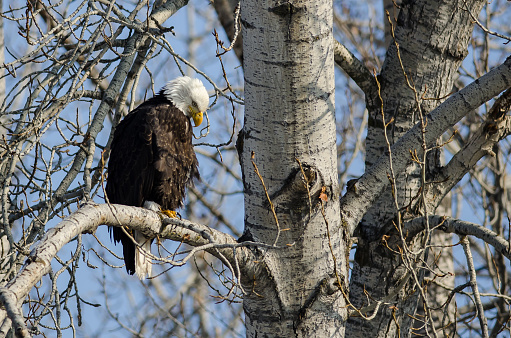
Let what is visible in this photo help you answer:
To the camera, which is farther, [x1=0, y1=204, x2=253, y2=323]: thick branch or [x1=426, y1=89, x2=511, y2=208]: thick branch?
[x1=426, y1=89, x2=511, y2=208]: thick branch

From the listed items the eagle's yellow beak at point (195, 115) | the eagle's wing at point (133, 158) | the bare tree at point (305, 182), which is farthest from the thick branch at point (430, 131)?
the eagle's yellow beak at point (195, 115)

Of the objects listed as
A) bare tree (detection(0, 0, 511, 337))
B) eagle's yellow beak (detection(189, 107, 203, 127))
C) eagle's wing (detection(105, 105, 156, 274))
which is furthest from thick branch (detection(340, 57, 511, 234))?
eagle's yellow beak (detection(189, 107, 203, 127))

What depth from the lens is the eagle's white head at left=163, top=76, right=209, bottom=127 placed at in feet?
14.4

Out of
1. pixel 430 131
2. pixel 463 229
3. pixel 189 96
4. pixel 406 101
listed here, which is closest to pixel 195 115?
pixel 189 96

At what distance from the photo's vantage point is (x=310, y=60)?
88.9 inches

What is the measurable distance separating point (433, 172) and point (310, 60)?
1.33 m

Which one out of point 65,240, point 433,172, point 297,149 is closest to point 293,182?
point 297,149

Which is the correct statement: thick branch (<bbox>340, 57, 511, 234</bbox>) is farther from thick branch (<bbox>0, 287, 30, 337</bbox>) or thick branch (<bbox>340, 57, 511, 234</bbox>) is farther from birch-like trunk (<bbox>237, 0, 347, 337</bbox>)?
thick branch (<bbox>0, 287, 30, 337</bbox>)

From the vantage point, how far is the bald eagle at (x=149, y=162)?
3.90m

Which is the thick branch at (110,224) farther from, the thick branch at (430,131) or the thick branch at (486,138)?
the thick branch at (486,138)

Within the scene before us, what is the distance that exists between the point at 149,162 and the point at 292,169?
1.78 m

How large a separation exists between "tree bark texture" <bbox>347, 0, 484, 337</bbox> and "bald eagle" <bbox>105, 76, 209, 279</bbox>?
1.27m

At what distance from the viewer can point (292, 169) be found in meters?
2.33

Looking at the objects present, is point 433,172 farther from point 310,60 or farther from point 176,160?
point 176,160
